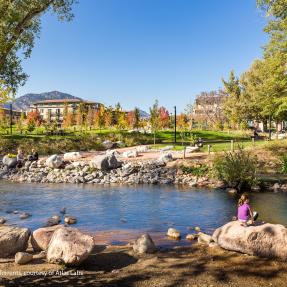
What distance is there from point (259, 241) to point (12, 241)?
7.46 meters

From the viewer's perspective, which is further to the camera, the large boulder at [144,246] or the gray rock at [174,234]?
the gray rock at [174,234]

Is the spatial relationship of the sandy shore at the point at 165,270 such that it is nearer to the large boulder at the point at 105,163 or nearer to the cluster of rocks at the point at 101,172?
the cluster of rocks at the point at 101,172

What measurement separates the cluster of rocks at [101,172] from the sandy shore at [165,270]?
18.0 m

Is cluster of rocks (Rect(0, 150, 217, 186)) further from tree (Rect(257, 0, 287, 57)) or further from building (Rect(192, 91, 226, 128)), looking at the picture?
building (Rect(192, 91, 226, 128))

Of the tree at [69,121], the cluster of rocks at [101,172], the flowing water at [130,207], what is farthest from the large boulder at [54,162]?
the tree at [69,121]

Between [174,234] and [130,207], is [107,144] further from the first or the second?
[174,234]

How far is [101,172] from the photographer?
3331 centimetres

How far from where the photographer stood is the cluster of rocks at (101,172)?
101 feet

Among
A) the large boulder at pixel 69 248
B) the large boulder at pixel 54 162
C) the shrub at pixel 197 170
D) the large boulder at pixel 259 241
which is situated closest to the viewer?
the large boulder at pixel 69 248

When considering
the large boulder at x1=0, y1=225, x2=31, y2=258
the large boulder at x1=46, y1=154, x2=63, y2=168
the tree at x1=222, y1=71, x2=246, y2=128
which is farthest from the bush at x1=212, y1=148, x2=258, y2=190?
the tree at x1=222, y1=71, x2=246, y2=128

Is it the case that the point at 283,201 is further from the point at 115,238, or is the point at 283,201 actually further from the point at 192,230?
the point at 115,238

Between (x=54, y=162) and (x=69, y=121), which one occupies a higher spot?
(x=69, y=121)

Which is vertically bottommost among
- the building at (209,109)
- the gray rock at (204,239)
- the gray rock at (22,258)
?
the gray rock at (204,239)

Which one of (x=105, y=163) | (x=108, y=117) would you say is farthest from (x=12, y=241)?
(x=108, y=117)
